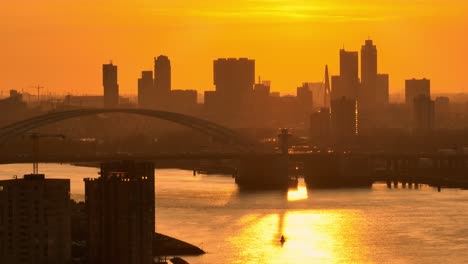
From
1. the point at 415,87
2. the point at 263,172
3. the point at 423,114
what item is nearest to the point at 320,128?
the point at 423,114

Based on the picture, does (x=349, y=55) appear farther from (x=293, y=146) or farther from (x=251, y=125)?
(x=293, y=146)

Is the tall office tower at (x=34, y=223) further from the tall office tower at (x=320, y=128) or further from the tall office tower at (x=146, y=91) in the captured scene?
the tall office tower at (x=146, y=91)

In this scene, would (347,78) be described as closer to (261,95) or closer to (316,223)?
(261,95)

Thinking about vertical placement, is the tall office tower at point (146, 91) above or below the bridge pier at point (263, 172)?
above

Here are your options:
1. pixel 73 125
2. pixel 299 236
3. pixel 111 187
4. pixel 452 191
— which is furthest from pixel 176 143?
pixel 111 187

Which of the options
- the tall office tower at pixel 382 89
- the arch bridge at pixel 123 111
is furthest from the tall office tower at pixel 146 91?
the arch bridge at pixel 123 111

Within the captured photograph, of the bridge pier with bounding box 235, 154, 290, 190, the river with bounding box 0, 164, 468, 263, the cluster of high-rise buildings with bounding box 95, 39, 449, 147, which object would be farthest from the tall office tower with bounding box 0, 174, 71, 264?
the cluster of high-rise buildings with bounding box 95, 39, 449, 147

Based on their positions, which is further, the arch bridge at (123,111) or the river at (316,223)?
the arch bridge at (123,111)
